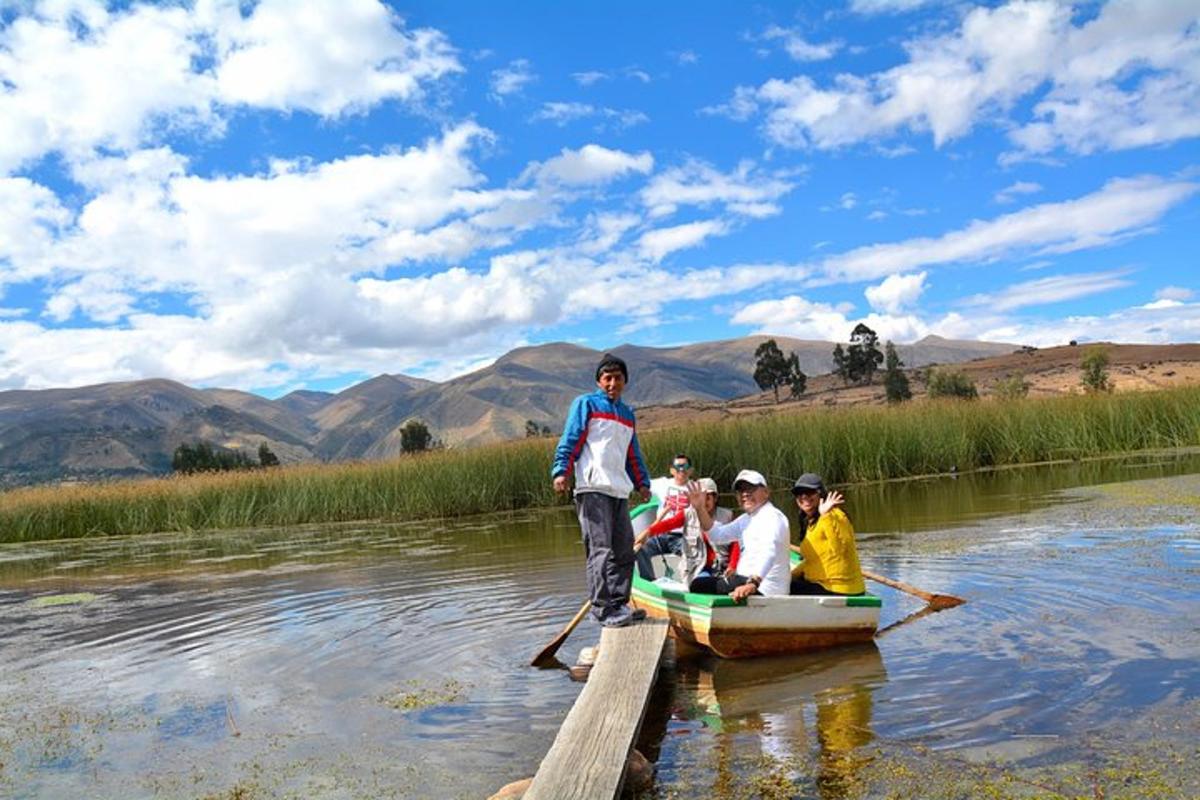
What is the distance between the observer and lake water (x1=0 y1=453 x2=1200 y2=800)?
16.8 ft

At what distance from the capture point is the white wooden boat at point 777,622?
7.21 meters

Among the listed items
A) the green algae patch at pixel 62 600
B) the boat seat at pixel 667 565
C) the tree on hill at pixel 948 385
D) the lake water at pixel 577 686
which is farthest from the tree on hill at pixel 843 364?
the boat seat at pixel 667 565

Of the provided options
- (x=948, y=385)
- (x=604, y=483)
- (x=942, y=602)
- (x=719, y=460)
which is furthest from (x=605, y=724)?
(x=948, y=385)

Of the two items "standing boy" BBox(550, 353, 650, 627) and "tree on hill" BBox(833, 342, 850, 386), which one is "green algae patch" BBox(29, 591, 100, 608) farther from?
"tree on hill" BBox(833, 342, 850, 386)

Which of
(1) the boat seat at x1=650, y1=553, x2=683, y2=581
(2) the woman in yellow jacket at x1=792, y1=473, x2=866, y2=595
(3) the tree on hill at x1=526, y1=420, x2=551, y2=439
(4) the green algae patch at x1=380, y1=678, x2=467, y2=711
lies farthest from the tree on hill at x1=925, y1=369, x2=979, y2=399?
(4) the green algae patch at x1=380, y1=678, x2=467, y2=711

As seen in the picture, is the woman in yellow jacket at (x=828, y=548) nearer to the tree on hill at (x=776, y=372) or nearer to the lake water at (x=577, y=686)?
the lake water at (x=577, y=686)

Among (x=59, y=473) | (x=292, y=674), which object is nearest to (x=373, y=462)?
(x=292, y=674)

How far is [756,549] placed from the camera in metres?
7.66

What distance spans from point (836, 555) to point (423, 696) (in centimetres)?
331

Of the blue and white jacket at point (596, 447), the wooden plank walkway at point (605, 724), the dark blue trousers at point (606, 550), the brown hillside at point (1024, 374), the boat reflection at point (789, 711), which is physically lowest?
the boat reflection at point (789, 711)

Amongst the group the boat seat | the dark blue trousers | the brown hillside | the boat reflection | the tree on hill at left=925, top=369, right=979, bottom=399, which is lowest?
the boat reflection

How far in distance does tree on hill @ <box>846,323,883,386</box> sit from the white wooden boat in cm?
7859

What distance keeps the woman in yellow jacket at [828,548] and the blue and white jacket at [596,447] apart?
1.41 m

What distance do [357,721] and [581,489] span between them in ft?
7.52
